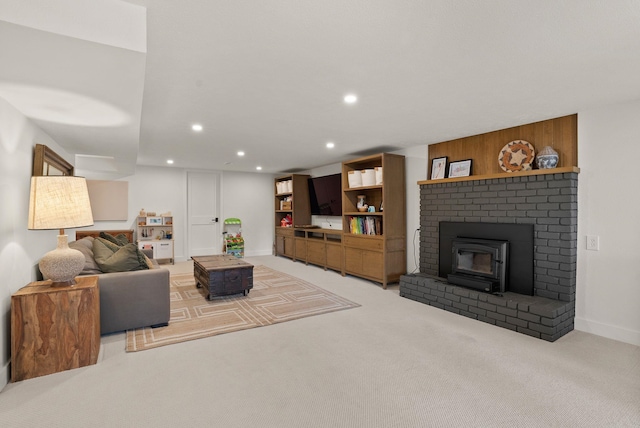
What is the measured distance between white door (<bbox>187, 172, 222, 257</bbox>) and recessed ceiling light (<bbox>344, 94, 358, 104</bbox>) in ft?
19.0

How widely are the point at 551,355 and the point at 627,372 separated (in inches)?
18.0

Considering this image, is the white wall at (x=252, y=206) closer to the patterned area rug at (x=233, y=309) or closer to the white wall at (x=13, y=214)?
the patterned area rug at (x=233, y=309)

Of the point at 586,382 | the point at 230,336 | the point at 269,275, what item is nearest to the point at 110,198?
the point at 269,275

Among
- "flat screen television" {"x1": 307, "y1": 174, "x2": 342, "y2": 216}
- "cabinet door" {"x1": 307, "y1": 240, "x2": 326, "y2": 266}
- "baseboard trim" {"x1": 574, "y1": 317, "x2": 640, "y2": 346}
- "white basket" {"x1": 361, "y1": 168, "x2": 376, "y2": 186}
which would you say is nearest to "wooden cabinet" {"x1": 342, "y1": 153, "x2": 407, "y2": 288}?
"white basket" {"x1": 361, "y1": 168, "x2": 376, "y2": 186}

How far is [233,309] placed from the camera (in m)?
3.84

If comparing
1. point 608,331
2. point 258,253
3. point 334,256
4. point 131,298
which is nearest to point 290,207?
point 258,253

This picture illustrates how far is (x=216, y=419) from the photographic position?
1.83 meters

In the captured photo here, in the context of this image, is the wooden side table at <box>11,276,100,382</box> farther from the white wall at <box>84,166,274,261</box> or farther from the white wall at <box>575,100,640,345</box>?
the white wall at <box>84,166,274,261</box>

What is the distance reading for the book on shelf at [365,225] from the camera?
5.23 metres

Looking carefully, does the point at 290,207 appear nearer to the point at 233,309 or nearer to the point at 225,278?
the point at 225,278

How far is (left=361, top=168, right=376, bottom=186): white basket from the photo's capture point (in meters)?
5.24

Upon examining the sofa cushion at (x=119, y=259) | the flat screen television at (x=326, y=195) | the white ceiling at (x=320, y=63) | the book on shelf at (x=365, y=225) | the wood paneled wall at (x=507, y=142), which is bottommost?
the sofa cushion at (x=119, y=259)

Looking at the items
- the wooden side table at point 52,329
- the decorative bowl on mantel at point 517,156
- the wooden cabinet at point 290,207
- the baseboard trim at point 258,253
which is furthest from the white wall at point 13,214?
the baseboard trim at point 258,253

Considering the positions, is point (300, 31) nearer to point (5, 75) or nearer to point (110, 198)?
point (5, 75)
